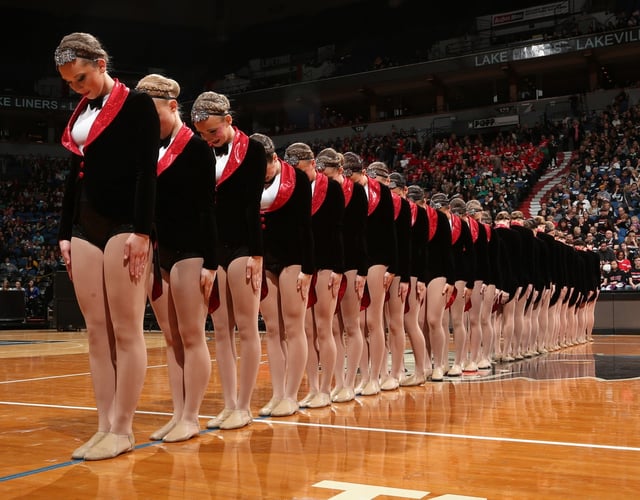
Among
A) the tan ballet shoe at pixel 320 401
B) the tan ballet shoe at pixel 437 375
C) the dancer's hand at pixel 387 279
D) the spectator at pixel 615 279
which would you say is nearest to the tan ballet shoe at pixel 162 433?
the tan ballet shoe at pixel 320 401

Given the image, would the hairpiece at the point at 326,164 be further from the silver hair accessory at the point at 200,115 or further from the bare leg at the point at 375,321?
the silver hair accessory at the point at 200,115

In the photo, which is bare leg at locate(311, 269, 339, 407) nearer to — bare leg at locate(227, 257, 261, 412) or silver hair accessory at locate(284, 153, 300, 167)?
silver hair accessory at locate(284, 153, 300, 167)

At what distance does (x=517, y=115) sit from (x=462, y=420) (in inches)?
880

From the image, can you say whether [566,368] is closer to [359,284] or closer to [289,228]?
[359,284]

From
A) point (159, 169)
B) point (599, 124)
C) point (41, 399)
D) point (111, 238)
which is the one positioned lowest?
point (41, 399)

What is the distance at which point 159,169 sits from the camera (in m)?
3.86

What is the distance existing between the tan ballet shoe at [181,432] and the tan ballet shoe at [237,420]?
302mm

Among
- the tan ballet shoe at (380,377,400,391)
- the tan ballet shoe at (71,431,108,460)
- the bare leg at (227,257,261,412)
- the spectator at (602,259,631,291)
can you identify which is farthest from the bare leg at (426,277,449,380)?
the spectator at (602,259,631,291)

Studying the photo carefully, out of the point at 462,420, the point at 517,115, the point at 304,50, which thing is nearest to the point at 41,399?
the point at 462,420

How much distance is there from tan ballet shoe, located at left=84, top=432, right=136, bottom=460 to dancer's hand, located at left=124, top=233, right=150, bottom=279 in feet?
2.43

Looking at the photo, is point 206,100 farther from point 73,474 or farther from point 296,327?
point 73,474

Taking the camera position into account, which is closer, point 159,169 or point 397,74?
point 159,169

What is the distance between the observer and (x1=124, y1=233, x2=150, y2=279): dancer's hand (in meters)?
3.32

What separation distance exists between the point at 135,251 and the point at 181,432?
104 centimetres
